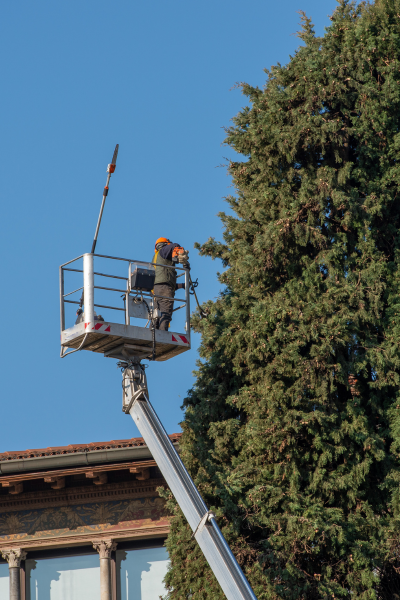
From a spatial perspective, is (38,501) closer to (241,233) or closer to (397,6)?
(241,233)

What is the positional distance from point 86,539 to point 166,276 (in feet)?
17.4

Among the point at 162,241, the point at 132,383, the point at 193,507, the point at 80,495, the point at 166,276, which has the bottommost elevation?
the point at 193,507

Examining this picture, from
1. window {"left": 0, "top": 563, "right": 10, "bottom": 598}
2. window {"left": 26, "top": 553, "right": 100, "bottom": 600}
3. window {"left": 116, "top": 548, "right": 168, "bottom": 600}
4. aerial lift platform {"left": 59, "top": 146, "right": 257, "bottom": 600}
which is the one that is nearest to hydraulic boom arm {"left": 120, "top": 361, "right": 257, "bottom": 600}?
aerial lift platform {"left": 59, "top": 146, "right": 257, "bottom": 600}

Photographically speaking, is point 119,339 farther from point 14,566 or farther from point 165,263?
point 14,566

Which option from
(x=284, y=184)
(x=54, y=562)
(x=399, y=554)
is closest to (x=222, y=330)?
(x=284, y=184)

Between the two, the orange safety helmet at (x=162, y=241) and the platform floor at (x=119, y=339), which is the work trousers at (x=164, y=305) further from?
the orange safety helmet at (x=162, y=241)

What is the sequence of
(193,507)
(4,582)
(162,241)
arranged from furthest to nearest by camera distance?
1. (4,582)
2. (162,241)
3. (193,507)

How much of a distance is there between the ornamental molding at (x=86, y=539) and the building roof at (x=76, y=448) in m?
1.53

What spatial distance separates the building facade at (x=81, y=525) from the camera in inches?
594

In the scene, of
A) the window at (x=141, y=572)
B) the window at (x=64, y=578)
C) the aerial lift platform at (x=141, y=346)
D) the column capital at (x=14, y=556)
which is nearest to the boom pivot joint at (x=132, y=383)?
the aerial lift platform at (x=141, y=346)

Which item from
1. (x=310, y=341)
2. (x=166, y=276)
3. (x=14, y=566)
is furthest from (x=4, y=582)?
(x=310, y=341)

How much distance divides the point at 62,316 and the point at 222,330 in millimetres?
2593

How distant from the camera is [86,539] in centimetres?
1531

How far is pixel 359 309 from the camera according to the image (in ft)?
40.9
